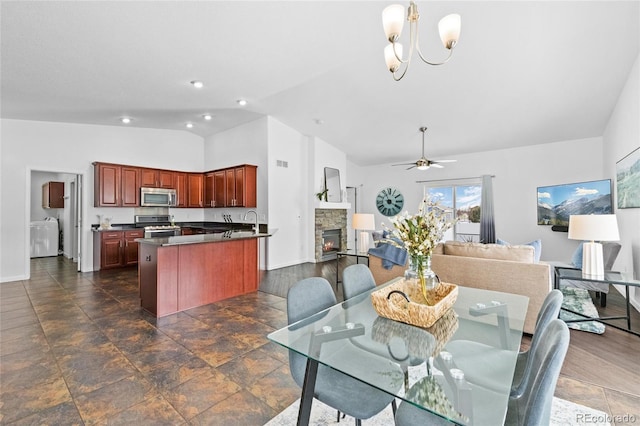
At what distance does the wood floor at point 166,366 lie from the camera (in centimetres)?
182

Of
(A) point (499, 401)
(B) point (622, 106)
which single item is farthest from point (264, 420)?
(B) point (622, 106)

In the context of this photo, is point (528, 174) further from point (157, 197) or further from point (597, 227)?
point (157, 197)

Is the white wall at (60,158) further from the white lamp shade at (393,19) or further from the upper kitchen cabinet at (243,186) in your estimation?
the white lamp shade at (393,19)

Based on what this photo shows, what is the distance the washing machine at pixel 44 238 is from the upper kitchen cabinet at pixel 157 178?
3252mm

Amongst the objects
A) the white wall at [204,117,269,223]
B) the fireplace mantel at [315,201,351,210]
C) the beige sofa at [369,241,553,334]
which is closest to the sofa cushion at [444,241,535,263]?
the beige sofa at [369,241,553,334]

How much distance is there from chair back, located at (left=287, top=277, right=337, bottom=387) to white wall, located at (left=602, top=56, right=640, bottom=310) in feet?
13.5

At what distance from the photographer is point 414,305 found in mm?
1575

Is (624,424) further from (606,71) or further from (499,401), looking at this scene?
(606,71)

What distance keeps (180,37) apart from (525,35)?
12.2 feet

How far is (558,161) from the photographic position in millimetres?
5953

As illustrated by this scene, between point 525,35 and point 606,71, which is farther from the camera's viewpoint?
point 606,71

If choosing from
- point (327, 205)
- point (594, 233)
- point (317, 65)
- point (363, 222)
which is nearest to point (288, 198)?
point (327, 205)

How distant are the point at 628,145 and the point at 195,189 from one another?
7995mm

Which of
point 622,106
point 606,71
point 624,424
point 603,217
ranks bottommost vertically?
point 624,424
